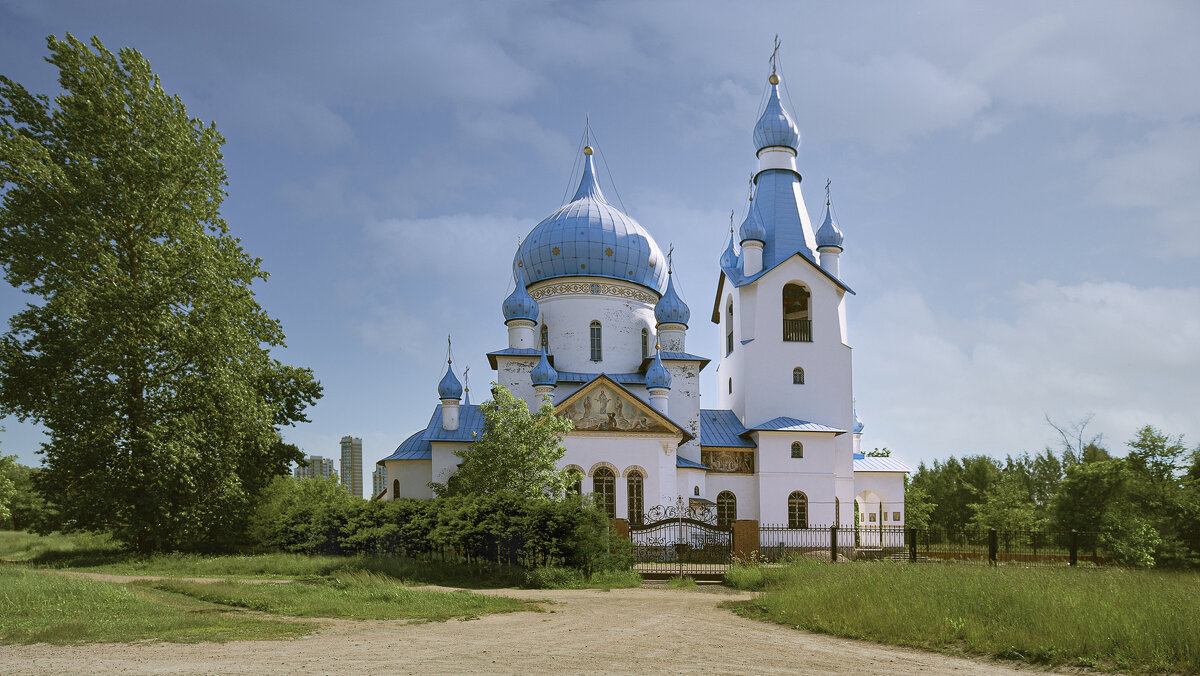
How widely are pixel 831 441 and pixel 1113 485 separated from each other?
850 cm

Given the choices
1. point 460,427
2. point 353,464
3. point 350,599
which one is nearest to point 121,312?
point 350,599

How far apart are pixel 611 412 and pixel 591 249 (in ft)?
27.3

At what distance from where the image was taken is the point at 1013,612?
994cm

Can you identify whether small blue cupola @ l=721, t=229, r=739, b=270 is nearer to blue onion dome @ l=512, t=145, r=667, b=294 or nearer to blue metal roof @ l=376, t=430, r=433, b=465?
blue onion dome @ l=512, t=145, r=667, b=294

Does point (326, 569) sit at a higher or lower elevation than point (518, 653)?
lower

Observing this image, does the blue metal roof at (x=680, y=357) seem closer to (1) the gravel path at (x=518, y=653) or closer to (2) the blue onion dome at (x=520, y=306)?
(2) the blue onion dome at (x=520, y=306)

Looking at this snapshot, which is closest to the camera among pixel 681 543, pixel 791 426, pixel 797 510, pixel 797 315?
pixel 681 543

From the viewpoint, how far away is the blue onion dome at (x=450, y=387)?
2923 centimetres

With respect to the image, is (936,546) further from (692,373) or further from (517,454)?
(517,454)

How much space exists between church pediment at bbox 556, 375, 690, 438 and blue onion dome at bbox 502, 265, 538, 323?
17.8 feet

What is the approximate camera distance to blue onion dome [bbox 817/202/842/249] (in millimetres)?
31703

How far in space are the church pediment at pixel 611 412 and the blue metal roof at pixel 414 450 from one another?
6420 millimetres

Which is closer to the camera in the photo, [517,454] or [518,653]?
[518,653]

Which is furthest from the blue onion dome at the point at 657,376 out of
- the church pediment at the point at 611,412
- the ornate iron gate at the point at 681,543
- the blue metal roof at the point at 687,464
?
the ornate iron gate at the point at 681,543
